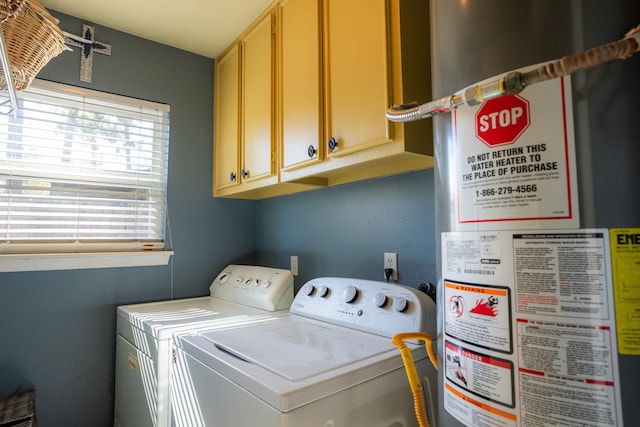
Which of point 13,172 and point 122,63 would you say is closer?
point 13,172

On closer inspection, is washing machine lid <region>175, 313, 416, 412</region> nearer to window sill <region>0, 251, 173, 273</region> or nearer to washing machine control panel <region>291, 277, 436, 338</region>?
washing machine control panel <region>291, 277, 436, 338</region>

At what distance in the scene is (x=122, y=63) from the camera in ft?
6.79

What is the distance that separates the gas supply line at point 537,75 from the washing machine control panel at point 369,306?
734 millimetres

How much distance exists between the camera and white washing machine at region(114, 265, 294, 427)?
4.63 feet

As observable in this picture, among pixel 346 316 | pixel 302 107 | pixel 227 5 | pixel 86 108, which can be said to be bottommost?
pixel 346 316

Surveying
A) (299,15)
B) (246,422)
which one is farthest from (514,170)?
(299,15)

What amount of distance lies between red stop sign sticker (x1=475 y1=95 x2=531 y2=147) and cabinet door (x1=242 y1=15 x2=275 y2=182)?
124cm

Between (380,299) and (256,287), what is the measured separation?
85cm

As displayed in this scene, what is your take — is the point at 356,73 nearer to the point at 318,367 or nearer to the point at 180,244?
the point at 318,367

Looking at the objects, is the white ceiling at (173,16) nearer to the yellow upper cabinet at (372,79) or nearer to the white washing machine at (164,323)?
the yellow upper cabinet at (372,79)

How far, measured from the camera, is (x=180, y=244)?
2207mm

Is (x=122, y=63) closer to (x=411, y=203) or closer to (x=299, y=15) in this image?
(x=299, y=15)

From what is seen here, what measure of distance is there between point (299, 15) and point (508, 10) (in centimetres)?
121

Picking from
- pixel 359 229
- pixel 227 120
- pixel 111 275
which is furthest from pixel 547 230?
pixel 111 275
